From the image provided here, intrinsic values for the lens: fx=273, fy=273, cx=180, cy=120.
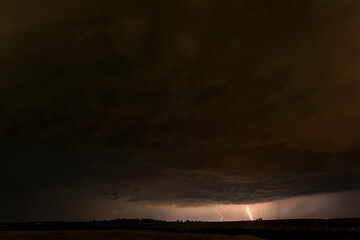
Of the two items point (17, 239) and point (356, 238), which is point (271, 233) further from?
point (17, 239)

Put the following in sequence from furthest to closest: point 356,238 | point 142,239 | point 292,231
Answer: point 292,231, point 142,239, point 356,238

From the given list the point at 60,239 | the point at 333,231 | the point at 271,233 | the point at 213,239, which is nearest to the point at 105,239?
the point at 60,239

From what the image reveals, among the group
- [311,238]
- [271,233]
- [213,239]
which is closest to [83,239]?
[213,239]

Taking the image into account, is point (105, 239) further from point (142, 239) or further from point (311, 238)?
point (311, 238)

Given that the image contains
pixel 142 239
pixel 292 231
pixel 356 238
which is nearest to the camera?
pixel 356 238

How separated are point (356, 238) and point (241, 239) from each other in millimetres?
18777

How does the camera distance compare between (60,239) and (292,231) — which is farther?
(292,231)

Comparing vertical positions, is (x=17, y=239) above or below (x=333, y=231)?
below

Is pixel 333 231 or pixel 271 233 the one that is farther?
pixel 271 233

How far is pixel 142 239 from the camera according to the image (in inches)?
1956

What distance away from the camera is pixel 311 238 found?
51094mm

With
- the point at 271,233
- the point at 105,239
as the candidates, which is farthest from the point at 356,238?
the point at 105,239

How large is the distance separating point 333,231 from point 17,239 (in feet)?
192

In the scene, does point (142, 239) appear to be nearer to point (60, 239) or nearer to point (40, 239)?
point (60, 239)
